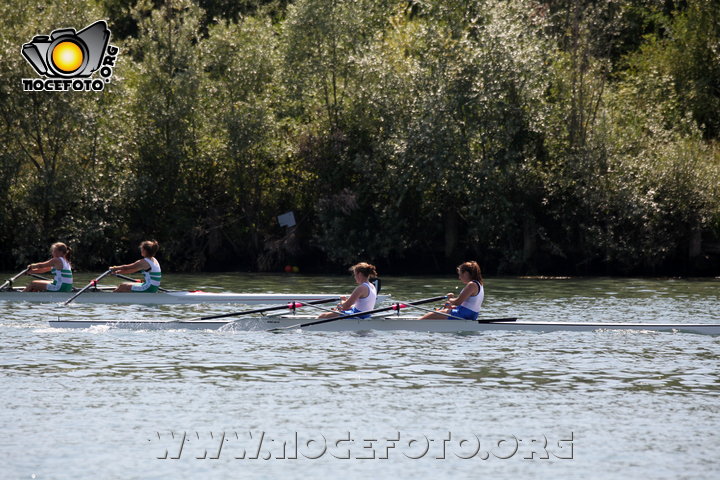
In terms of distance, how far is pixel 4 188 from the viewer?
135 feet

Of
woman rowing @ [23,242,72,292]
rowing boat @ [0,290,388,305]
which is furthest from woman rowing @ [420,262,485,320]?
woman rowing @ [23,242,72,292]

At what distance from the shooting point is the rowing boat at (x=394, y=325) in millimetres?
18969

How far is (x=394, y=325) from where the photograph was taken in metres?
19.2

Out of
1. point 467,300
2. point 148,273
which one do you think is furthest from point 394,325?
point 148,273

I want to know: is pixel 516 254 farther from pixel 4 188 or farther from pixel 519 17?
pixel 4 188

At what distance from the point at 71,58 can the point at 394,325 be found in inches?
1130

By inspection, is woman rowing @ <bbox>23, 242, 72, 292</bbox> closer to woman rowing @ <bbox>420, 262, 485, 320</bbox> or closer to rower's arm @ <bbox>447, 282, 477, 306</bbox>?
woman rowing @ <bbox>420, 262, 485, 320</bbox>

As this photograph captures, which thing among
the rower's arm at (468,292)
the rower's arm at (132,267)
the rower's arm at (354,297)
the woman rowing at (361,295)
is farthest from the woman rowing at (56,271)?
the rower's arm at (468,292)

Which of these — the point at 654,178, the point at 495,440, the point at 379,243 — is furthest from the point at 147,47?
the point at 495,440

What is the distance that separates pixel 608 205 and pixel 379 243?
29.2 feet

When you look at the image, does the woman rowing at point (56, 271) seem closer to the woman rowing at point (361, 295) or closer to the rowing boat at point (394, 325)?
the rowing boat at point (394, 325)

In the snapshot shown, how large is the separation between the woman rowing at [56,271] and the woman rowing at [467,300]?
31.7 ft

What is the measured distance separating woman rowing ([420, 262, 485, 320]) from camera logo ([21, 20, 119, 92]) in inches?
1014

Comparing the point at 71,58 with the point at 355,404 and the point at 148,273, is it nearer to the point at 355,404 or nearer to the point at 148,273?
the point at 148,273
